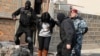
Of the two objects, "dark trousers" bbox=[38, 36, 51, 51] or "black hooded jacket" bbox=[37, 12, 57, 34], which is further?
"black hooded jacket" bbox=[37, 12, 57, 34]

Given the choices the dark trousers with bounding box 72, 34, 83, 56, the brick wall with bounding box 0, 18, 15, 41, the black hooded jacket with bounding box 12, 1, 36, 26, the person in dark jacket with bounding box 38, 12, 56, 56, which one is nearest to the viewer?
the dark trousers with bounding box 72, 34, 83, 56

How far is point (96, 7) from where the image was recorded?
16781mm

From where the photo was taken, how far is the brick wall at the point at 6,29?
534 inches

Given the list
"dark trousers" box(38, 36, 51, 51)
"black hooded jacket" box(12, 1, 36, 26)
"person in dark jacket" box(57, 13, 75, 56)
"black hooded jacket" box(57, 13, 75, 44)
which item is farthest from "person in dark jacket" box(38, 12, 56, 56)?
"black hooded jacket" box(57, 13, 75, 44)

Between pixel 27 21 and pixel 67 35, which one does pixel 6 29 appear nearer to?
pixel 27 21

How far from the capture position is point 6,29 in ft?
44.8

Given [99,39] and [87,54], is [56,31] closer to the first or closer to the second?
[87,54]

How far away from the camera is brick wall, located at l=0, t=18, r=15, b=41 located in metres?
13.6

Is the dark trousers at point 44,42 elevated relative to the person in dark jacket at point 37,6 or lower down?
lower down

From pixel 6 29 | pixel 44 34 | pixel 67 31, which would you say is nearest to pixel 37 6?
pixel 6 29

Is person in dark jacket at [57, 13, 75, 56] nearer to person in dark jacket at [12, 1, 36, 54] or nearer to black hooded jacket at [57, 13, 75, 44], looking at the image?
black hooded jacket at [57, 13, 75, 44]

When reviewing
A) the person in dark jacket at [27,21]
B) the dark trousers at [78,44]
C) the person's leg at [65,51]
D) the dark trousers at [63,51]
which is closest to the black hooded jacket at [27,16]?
the person in dark jacket at [27,21]

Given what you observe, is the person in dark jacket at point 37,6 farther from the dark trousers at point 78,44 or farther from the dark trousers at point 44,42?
the dark trousers at point 78,44

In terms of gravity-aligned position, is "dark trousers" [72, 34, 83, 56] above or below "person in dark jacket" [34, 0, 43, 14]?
below
